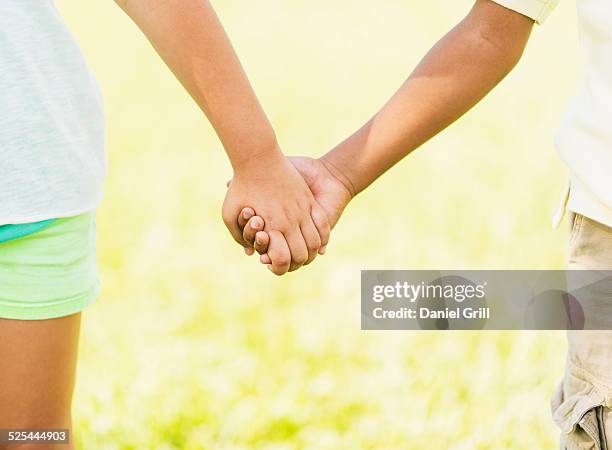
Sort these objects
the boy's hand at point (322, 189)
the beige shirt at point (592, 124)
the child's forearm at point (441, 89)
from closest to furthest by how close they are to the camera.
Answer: the beige shirt at point (592, 124) → the child's forearm at point (441, 89) → the boy's hand at point (322, 189)

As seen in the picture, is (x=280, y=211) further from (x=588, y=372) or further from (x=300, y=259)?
(x=588, y=372)

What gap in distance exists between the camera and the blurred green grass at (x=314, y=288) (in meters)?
2.98

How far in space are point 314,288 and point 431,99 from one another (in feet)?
5.70

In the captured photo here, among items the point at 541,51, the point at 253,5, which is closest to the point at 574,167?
the point at 541,51

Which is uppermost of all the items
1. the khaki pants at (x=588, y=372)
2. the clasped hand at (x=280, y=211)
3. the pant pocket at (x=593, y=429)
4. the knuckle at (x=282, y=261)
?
the clasped hand at (x=280, y=211)

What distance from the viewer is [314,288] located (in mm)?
3670

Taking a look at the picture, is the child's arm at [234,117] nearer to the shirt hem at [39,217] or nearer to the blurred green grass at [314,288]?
the shirt hem at [39,217]

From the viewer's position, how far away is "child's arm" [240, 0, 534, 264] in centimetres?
193

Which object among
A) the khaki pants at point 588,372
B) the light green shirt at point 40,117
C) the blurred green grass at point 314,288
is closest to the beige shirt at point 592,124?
the khaki pants at point 588,372

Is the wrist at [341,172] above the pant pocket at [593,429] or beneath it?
above

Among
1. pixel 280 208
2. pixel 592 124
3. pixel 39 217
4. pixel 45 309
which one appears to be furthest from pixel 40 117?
pixel 592 124

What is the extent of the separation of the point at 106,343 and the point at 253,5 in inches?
174

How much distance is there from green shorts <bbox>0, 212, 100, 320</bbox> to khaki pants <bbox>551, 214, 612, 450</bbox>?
79cm

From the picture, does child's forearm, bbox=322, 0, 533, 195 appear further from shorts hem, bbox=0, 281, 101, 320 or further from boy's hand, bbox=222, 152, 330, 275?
shorts hem, bbox=0, 281, 101, 320
